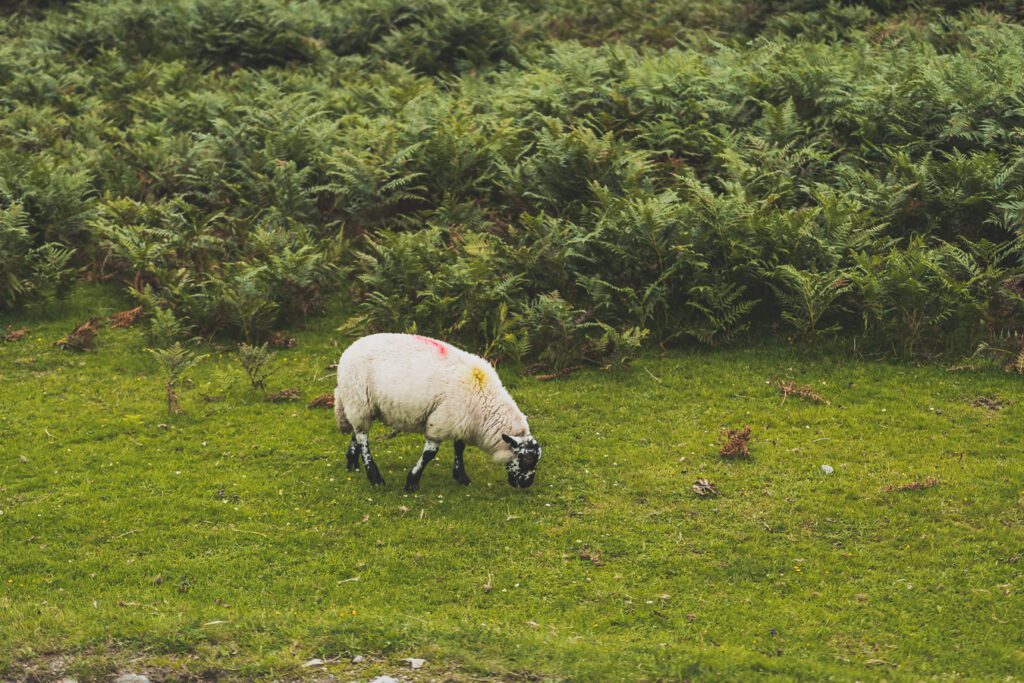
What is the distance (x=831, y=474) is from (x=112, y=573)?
921 cm

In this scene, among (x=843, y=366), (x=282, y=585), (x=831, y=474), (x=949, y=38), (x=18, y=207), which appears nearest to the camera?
(x=282, y=585)

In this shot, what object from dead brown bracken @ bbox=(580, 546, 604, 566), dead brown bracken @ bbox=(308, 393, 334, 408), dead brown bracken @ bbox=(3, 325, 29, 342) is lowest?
dead brown bracken @ bbox=(580, 546, 604, 566)

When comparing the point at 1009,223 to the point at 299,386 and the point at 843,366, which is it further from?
the point at 299,386

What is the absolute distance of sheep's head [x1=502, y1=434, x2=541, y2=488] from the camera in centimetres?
1244

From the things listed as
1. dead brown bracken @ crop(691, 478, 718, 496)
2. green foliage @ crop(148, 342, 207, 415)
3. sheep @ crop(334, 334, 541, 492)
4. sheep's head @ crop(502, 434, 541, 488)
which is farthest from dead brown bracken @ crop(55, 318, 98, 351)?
dead brown bracken @ crop(691, 478, 718, 496)

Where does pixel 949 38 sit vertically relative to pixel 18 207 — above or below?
above

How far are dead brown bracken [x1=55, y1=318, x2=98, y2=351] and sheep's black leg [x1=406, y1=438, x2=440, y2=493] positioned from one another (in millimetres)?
7871

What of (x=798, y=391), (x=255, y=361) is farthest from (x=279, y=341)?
(x=798, y=391)

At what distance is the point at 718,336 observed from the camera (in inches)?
656

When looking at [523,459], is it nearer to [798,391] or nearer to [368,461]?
[368,461]

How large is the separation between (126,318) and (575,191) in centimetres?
905

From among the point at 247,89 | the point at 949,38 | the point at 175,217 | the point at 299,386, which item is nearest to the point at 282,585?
the point at 299,386

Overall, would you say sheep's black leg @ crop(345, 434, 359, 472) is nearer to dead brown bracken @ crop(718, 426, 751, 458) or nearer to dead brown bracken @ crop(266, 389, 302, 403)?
dead brown bracken @ crop(266, 389, 302, 403)

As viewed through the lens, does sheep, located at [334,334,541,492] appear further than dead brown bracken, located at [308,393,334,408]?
No
